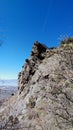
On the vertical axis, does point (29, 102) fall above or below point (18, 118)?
above

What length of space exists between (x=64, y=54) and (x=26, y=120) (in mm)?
13018

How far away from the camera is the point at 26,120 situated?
77.4 feet

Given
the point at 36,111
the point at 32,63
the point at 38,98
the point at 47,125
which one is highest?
the point at 32,63

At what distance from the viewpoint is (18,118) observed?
25828 mm

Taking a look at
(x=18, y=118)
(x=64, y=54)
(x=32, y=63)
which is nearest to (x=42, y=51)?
(x=32, y=63)

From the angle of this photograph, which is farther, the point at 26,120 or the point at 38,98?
the point at 38,98

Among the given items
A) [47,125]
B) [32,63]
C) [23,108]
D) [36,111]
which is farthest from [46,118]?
[32,63]

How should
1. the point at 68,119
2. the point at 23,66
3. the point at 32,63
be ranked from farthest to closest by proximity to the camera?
the point at 23,66, the point at 32,63, the point at 68,119

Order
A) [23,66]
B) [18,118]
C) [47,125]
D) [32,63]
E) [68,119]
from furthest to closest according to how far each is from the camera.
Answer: [23,66]
[32,63]
[18,118]
[47,125]
[68,119]

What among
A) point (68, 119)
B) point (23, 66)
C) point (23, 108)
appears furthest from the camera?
point (23, 66)

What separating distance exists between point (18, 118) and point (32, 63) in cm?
1601

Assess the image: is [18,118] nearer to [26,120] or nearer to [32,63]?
[26,120]

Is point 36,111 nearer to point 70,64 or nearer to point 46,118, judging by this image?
point 46,118

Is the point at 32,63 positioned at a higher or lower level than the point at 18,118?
higher
